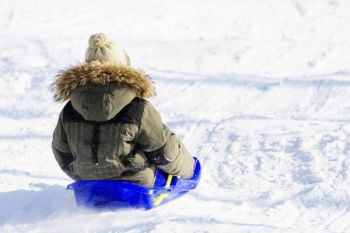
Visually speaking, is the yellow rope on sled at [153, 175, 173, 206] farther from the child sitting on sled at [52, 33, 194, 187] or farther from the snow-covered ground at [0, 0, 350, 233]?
the child sitting on sled at [52, 33, 194, 187]

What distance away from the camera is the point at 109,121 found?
12.6 feet

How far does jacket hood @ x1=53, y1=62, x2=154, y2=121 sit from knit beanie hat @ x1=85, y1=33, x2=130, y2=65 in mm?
83

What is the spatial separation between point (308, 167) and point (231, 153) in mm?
611

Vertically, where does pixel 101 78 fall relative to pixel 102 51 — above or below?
below

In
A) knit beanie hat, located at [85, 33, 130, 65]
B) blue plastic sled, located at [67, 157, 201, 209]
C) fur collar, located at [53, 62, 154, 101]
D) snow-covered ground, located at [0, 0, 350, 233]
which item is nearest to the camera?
fur collar, located at [53, 62, 154, 101]

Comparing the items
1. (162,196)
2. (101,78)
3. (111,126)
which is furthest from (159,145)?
(101,78)

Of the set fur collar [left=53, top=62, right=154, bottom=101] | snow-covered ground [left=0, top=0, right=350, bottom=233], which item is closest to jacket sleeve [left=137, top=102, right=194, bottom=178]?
fur collar [left=53, top=62, right=154, bottom=101]

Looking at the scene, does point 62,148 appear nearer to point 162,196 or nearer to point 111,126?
point 111,126

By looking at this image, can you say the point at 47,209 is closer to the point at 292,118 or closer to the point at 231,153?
the point at 231,153

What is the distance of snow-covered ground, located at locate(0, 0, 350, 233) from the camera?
13.8 ft

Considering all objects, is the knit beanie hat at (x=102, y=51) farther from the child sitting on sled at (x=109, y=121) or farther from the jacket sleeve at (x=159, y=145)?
the jacket sleeve at (x=159, y=145)

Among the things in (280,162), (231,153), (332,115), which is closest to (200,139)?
(231,153)

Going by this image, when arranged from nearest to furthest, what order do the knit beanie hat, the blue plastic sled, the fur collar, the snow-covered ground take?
1. the fur collar
2. the knit beanie hat
3. the blue plastic sled
4. the snow-covered ground

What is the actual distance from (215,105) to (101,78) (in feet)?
8.33
